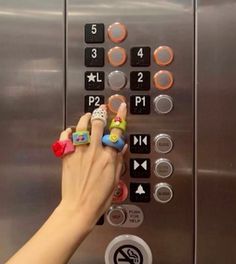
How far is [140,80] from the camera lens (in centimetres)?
63

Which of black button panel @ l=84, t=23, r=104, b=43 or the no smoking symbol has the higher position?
black button panel @ l=84, t=23, r=104, b=43

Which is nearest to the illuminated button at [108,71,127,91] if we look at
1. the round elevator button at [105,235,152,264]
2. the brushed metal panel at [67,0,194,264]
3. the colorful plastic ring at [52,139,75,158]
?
the brushed metal panel at [67,0,194,264]

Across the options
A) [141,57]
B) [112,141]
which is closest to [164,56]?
[141,57]

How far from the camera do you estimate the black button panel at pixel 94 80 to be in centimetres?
64

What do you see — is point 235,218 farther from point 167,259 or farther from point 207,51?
point 207,51

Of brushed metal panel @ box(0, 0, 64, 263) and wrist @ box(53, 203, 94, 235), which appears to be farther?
brushed metal panel @ box(0, 0, 64, 263)

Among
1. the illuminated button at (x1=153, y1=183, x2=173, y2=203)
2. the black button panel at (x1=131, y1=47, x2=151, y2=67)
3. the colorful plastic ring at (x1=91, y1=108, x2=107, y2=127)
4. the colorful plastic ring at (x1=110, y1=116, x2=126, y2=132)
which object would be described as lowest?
the illuminated button at (x1=153, y1=183, x2=173, y2=203)

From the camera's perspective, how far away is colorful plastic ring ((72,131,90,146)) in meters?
0.59

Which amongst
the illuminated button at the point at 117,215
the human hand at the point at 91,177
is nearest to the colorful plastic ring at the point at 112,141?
the human hand at the point at 91,177

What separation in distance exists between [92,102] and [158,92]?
0.33ft

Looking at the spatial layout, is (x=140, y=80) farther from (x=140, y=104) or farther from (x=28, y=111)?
(x=28, y=111)

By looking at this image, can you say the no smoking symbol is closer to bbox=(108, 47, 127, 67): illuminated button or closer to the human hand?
the human hand

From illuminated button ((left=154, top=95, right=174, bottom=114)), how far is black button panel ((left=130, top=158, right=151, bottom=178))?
0.08 meters

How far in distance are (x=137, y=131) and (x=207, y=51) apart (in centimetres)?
16
